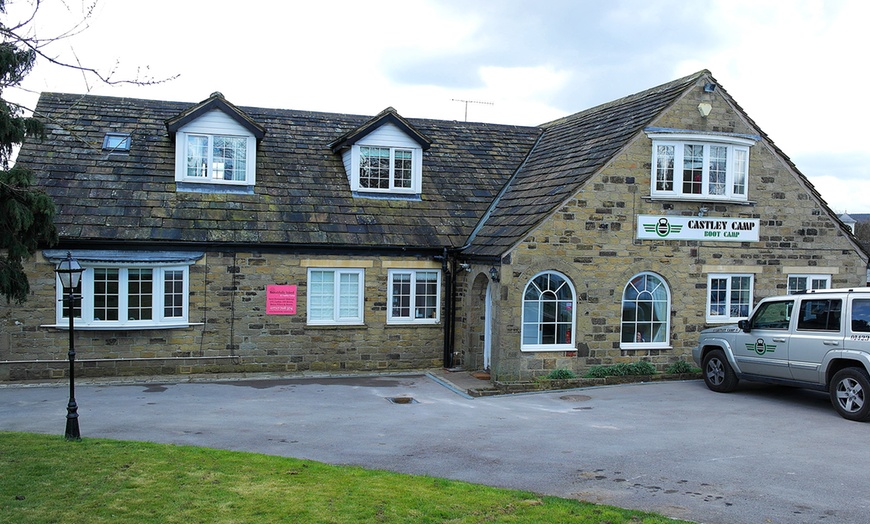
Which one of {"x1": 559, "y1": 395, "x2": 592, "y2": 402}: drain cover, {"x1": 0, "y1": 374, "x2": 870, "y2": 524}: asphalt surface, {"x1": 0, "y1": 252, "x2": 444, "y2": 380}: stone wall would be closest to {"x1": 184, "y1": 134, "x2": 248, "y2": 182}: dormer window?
{"x1": 0, "y1": 252, "x2": 444, "y2": 380}: stone wall

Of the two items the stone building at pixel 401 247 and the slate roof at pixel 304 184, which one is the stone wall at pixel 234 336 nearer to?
the stone building at pixel 401 247

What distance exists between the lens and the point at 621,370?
16.9 m

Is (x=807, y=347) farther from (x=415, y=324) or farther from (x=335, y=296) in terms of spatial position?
(x=335, y=296)

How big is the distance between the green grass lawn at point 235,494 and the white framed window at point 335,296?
8.47m

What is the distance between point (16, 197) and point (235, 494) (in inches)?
203

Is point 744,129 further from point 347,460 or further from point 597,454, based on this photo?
point 347,460

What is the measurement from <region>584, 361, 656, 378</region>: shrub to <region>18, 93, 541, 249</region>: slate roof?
4.83 meters

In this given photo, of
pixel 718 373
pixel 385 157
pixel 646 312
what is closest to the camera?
pixel 718 373

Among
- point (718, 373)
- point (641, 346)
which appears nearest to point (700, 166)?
point (641, 346)

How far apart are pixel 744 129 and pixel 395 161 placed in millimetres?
8818

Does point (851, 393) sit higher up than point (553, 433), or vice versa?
point (851, 393)

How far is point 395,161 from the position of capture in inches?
796

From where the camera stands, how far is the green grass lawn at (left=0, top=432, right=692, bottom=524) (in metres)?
7.46

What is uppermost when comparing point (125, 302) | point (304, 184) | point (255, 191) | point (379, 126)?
point (379, 126)
